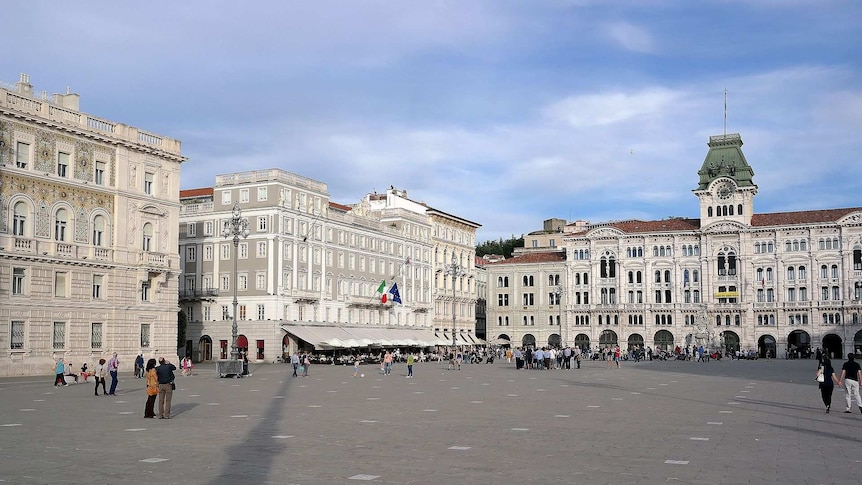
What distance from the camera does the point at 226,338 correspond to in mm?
76438

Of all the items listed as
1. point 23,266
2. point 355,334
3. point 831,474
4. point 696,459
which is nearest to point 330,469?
point 696,459

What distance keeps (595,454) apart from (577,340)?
109m

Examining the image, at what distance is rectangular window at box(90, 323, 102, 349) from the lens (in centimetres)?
5350

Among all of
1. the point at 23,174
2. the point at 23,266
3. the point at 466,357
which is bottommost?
the point at 466,357

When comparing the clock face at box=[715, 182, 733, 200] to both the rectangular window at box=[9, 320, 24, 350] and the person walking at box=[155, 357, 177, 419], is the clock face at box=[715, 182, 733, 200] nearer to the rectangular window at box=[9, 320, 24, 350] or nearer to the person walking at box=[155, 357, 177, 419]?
the rectangular window at box=[9, 320, 24, 350]

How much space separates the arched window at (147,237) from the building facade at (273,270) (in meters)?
18.0

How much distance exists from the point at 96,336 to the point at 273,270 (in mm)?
23519

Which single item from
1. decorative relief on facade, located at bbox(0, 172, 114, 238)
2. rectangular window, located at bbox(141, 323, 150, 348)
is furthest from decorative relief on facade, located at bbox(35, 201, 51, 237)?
rectangular window, located at bbox(141, 323, 150, 348)

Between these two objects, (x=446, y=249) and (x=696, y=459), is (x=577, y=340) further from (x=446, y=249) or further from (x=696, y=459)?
(x=696, y=459)

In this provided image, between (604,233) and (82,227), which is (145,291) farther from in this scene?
(604,233)

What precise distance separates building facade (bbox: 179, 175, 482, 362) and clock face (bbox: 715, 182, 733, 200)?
5313 cm

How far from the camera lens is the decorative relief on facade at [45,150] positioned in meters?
50.2

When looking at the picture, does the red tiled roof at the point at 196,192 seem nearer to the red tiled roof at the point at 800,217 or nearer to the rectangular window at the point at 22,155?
the rectangular window at the point at 22,155

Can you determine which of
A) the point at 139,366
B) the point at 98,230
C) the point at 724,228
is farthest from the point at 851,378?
the point at 724,228
